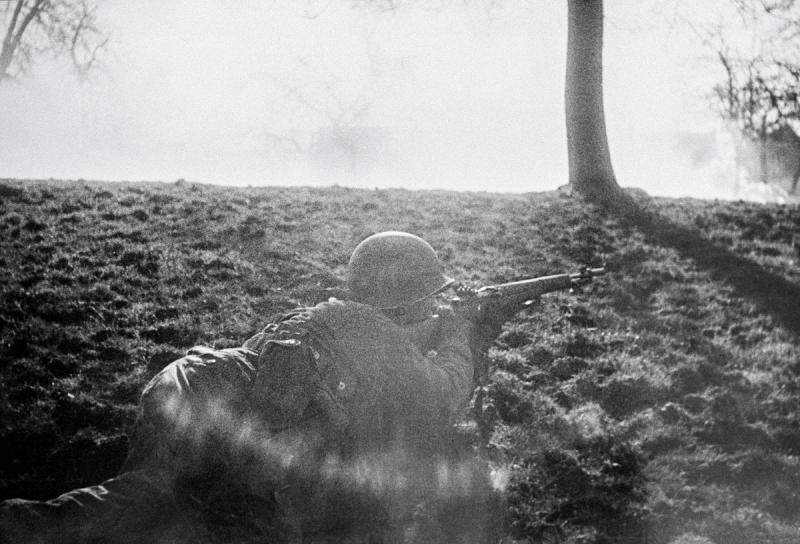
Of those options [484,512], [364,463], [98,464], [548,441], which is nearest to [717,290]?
[548,441]

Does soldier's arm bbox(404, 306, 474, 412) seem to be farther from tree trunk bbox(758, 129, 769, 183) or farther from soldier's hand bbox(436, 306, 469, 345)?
tree trunk bbox(758, 129, 769, 183)

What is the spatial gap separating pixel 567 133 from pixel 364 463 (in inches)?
416

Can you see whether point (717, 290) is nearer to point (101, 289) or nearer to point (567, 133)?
point (567, 133)

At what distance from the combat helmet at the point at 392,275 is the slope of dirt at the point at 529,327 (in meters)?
1.30

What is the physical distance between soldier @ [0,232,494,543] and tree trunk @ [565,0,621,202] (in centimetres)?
907

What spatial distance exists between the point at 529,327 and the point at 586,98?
7677 millimetres

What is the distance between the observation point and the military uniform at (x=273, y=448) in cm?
349

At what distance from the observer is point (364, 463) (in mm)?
4141

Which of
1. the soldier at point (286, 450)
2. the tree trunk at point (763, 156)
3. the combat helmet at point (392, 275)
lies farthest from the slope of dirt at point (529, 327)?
the tree trunk at point (763, 156)

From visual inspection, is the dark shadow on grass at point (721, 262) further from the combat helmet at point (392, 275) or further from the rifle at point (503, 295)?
the combat helmet at point (392, 275)

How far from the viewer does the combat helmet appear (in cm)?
512

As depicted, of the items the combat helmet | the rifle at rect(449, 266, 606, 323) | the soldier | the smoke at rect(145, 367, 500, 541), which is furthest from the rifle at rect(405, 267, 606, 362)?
the smoke at rect(145, 367, 500, 541)

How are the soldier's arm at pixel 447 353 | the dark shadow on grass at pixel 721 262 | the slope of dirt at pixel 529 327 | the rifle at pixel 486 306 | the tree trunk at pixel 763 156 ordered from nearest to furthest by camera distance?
1. the slope of dirt at pixel 529 327
2. the soldier's arm at pixel 447 353
3. the rifle at pixel 486 306
4. the dark shadow on grass at pixel 721 262
5. the tree trunk at pixel 763 156

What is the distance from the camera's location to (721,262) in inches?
348
